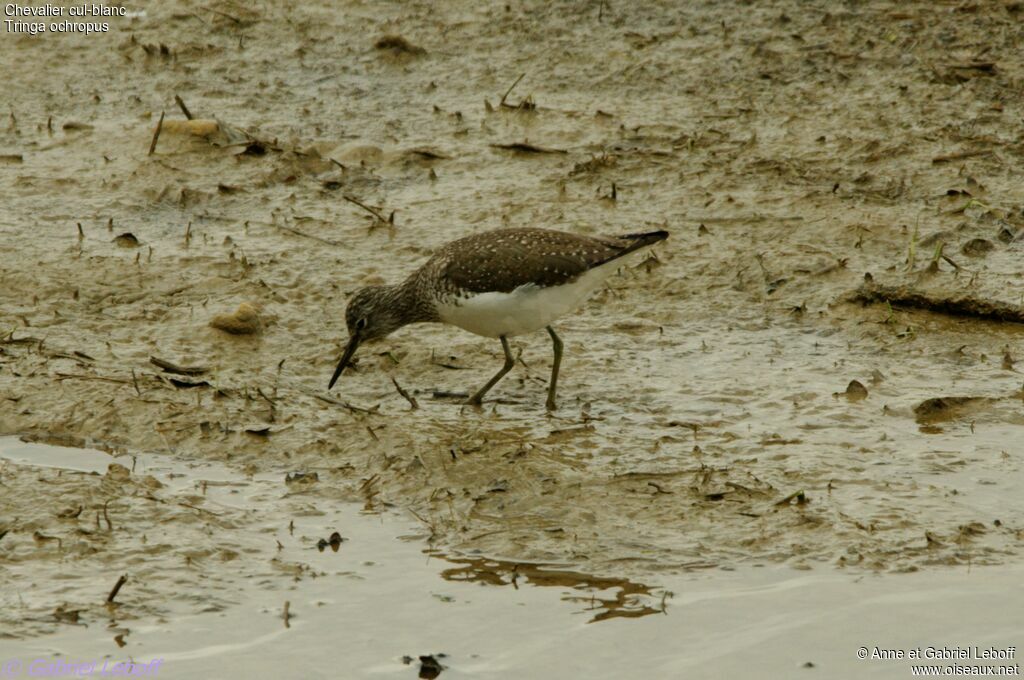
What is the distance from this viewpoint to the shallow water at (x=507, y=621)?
5.39 metres

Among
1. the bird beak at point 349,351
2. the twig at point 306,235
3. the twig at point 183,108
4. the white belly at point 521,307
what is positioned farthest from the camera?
the twig at point 183,108

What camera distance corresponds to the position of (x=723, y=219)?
31.5 feet

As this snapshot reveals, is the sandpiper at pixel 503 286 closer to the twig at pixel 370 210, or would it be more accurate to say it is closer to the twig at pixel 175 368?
the twig at pixel 175 368

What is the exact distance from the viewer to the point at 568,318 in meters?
8.88

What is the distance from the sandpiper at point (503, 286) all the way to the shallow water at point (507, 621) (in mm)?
1830

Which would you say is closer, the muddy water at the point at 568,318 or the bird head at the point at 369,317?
the muddy water at the point at 568,318

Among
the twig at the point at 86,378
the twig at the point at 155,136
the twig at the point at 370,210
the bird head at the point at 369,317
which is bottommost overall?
the twig at the point at 86,378

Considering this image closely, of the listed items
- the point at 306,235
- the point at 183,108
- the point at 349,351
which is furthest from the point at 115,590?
the point at 183,108

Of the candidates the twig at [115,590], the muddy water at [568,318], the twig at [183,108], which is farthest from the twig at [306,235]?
the twig at [115,590]

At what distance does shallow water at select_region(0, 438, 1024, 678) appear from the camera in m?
5.39

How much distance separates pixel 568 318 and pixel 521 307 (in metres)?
1.38

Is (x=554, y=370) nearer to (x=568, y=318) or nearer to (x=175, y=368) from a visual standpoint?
(x=568, y=318)

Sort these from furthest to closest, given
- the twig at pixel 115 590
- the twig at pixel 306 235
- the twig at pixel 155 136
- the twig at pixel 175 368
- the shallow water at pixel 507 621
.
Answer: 1. the twig at pixel 155 136
2. the twig at pixel 306 235
3. the twig at pixel 175 368
4. the twig at pixel 115 590
5. the shallow water at pixel 507 621

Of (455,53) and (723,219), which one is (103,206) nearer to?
(455,53)
